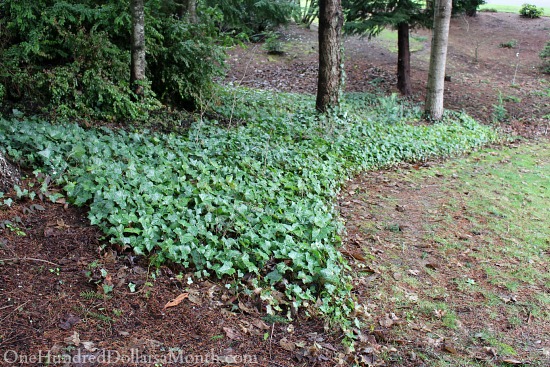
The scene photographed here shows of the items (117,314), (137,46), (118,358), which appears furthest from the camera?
(137,46)

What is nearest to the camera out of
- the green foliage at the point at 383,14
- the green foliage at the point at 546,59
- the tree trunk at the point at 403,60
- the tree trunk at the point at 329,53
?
the tree trunk at the point at 329,53

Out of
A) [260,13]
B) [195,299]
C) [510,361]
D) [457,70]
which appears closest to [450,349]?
[510,361]

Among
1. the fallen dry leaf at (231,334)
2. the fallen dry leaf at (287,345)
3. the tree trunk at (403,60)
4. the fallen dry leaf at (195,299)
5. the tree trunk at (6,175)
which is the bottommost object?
the fallen dry leaf at (287,345)

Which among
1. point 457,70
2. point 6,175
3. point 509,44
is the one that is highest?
point 509,44

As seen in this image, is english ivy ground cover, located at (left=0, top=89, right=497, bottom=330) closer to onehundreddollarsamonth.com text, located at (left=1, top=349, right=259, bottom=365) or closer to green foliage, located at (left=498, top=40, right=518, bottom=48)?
onehundreddollarsamonth.com text, located at (left=1, top=349, right=259, bottom=365)

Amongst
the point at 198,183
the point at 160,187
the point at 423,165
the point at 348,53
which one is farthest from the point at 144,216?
the point at 348,53

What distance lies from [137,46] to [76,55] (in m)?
0.86

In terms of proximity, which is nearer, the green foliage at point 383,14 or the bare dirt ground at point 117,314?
the bare dirt ground at point 117,314

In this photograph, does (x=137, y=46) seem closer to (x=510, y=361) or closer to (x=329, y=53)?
(x=329, y=53)

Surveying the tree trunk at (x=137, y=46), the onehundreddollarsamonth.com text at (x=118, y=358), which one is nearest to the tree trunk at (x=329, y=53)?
the tree trunk at (x=137, y=46)

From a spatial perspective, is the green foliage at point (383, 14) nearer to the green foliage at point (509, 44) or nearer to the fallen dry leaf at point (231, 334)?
the green foliage at point (509, 44)

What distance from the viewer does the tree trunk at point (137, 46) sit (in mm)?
6641

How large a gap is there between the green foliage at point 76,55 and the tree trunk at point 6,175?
200cm

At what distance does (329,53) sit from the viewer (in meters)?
8.88
